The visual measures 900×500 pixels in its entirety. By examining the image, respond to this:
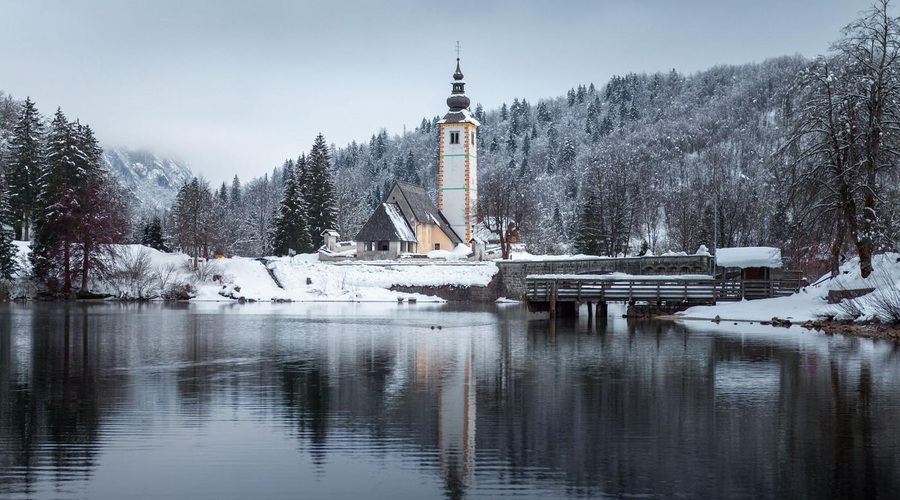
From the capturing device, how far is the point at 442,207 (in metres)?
79.7

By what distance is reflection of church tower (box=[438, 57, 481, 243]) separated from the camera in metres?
76.4

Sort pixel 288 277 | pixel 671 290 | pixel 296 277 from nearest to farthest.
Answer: pixel 671 290, pixel 288 277, pixel 296 277

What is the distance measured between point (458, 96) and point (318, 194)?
15.4 m

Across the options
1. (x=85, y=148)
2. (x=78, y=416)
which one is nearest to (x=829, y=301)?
(x=78, y=416)

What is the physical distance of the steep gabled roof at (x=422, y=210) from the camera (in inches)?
2923

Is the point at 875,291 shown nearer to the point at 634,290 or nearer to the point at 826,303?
the point at 826,303

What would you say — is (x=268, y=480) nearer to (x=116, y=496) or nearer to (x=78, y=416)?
(x=116, y=496)

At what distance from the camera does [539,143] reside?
192750 millimetres

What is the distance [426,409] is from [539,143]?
181 m

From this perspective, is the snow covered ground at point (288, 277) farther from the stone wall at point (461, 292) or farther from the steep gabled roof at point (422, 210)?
the steep gabled roof at point (422, 210)

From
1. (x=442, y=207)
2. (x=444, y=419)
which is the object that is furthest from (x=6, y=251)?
(x=444, y=419)

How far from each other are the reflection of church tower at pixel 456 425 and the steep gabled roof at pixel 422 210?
173ft

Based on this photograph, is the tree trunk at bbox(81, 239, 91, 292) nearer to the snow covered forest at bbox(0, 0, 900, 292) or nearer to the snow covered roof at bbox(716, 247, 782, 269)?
the snow covered forest at bbox(0, 0, 900, 292)

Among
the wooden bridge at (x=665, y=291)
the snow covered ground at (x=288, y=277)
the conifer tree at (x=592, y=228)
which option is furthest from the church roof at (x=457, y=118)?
the wooden bridge at (x=665, y=291)
